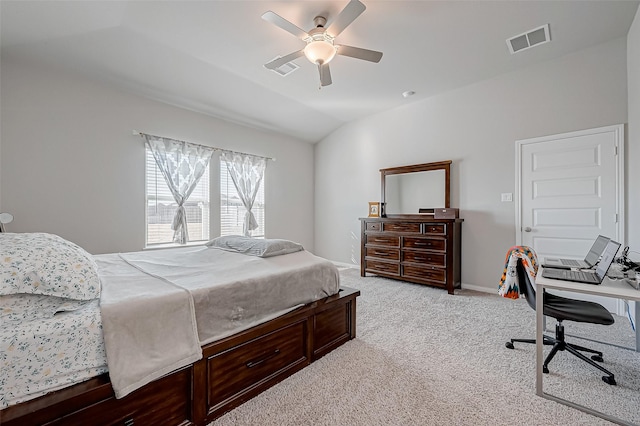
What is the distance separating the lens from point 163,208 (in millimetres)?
3912

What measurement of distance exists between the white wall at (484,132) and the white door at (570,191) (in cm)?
13

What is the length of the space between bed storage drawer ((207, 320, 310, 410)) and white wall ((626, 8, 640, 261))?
315 centimetres

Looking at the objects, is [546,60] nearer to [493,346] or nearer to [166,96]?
[493,346]

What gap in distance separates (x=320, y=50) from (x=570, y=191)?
332 cm

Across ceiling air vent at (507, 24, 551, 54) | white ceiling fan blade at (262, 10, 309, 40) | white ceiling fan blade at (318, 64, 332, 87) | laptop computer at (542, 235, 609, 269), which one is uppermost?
ceiling air vent at (507, 24, 551, 54)

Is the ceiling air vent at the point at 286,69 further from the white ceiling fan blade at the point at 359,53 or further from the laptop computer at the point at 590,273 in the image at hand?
the laptop computer at the point at 590,273

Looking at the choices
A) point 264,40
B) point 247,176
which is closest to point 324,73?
point 264,40

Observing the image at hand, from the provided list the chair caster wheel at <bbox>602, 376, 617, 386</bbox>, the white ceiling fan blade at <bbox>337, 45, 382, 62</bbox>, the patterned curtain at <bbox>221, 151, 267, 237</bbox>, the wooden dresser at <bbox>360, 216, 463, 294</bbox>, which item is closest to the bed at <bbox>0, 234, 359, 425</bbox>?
the chair caster wheel at <bbox>602, 376, 617, 386</bbox>

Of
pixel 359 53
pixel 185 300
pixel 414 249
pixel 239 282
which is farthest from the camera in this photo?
pixel 414 249

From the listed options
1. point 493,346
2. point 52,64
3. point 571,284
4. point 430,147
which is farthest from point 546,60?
point 52,64

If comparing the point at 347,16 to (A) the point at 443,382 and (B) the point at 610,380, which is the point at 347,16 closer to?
(A) the point at 443,382

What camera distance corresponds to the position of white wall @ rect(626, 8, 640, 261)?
2.52 meters

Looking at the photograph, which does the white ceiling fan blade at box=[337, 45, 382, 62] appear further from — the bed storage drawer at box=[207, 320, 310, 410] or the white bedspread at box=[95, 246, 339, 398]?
the bed storage drawer at box=[207, 320, 310, 410]

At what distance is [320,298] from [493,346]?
150 cm
